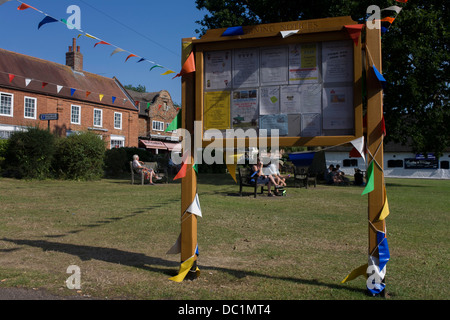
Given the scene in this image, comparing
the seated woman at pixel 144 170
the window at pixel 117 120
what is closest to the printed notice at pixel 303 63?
the seated woman at pixel 144 170

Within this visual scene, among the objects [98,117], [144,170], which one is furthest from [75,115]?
[144,170]

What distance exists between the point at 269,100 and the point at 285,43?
66cm

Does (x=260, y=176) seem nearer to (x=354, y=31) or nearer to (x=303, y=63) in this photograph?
(x=303, y=63)

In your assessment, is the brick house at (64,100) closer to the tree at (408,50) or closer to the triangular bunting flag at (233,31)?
the tree at (408,50)

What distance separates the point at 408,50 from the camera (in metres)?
20.6

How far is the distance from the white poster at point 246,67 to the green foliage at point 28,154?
16.7 m

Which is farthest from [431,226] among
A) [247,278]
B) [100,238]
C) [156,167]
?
[156,167]

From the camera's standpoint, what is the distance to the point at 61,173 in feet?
64.6

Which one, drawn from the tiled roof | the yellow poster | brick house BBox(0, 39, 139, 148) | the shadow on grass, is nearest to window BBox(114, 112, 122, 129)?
brick house BBox(0, 39, 139, 148)

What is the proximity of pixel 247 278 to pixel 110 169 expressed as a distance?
21341 millimetres

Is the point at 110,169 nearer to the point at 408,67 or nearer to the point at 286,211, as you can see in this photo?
the point at 286,211

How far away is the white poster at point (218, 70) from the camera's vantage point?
4574 mm

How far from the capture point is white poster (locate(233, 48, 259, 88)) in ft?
14.7

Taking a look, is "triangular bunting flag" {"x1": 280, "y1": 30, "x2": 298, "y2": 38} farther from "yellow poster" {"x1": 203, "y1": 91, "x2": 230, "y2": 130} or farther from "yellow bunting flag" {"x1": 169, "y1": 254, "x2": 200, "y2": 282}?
"yellow bunting flag" {"x1": 169, "y1": 254, "x2": 200, "y2": 282}
